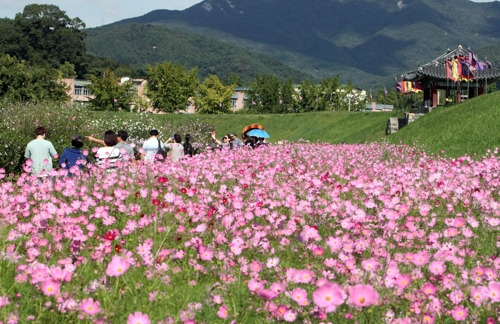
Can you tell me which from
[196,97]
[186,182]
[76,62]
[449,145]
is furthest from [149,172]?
[76,62]

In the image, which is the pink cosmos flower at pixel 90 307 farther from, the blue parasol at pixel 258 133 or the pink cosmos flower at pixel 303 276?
the blue parasol at pixel 258 133

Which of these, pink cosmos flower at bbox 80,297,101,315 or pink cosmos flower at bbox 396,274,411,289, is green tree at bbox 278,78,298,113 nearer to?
pink cosmos flower at bbox 396,274,411,289

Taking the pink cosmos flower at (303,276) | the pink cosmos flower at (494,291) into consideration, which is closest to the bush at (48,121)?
the pink cosmos flower at (303,276)

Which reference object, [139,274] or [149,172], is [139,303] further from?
[149,172]

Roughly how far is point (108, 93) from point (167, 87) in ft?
24.1

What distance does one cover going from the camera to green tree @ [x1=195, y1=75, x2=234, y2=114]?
80.5 meters

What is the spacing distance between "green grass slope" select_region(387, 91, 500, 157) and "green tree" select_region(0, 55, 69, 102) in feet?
141

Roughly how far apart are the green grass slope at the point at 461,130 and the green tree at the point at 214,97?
48.5m

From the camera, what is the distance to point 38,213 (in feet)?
20.0

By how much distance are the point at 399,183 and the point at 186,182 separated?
2974 mm

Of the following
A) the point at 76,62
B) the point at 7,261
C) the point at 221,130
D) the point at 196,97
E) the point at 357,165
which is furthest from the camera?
the point at 76,62

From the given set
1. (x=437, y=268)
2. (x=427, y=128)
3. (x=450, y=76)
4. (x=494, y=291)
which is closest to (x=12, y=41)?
(x=450, y=76)

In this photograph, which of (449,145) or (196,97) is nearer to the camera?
(449,145)

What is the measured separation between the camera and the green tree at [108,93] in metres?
78.1
